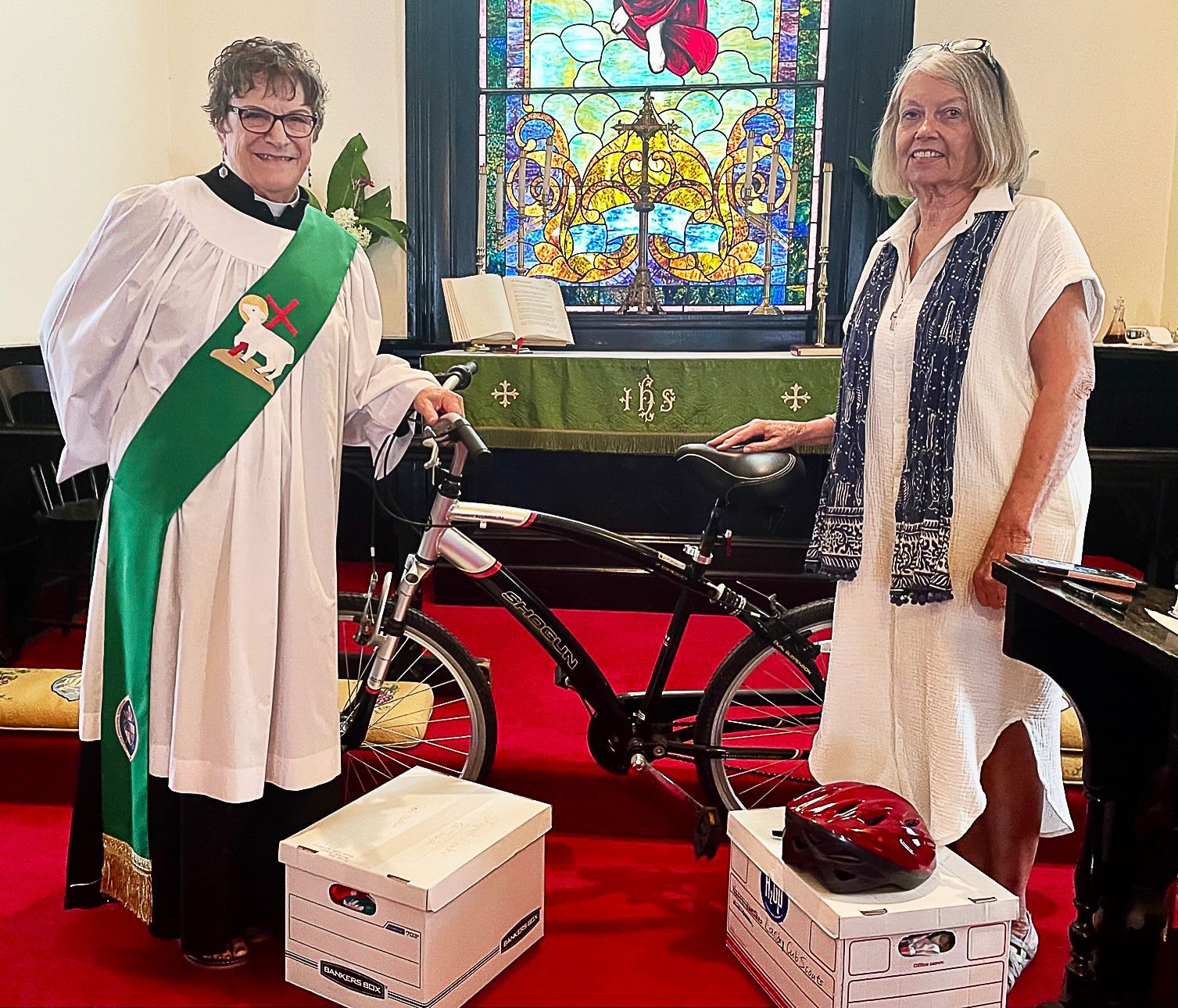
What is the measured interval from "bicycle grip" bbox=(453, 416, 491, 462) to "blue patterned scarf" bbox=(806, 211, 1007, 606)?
2.39 feet

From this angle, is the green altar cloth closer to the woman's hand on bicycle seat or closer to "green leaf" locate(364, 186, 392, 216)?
"green leaf" locate(364, 186, 392, 216)

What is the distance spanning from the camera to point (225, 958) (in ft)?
7.16

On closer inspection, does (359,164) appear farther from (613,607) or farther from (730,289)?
(613,607)

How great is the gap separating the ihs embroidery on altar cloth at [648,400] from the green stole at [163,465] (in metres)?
2.00

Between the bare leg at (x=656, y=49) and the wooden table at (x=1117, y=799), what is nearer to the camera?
the wooden table at (x=1117, y=799)

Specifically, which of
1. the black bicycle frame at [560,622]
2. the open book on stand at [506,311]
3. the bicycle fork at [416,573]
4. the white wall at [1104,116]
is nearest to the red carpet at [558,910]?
the black bicycle frame at [560,622]

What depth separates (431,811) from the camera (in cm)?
228

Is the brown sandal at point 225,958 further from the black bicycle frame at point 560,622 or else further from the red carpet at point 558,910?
the black bicycle frame at point 560,622

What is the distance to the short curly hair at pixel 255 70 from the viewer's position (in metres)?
1.99

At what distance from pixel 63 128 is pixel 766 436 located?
3250mm

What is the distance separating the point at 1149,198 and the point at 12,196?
14.9 feet

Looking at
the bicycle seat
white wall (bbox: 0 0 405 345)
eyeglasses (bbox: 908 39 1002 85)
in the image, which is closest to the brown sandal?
the bicycle seat

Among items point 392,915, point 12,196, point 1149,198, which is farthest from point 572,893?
point 1149,198

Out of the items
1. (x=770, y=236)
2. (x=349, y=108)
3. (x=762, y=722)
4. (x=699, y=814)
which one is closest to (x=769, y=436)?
(x=762, y=722)
